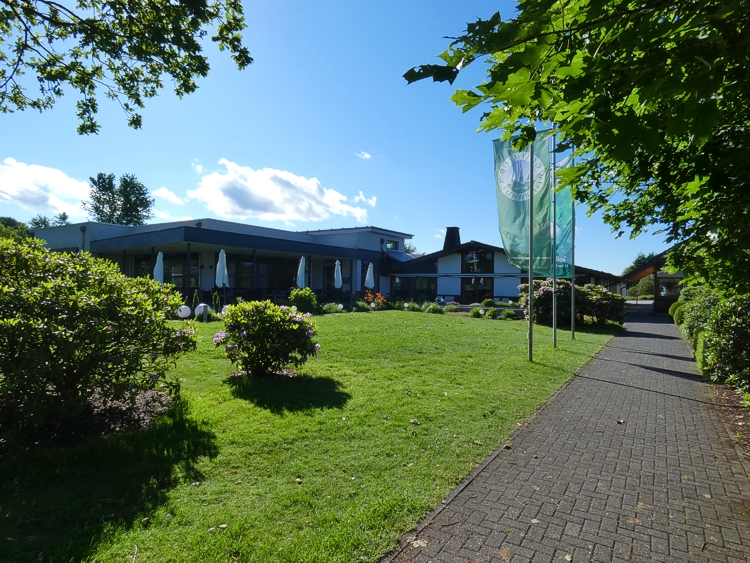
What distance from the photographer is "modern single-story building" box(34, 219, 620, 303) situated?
23.0 metres


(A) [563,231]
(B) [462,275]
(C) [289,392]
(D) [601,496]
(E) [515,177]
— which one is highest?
(E) [515,177]

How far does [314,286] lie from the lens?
30.7 m

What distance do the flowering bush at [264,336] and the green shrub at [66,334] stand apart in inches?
68.7

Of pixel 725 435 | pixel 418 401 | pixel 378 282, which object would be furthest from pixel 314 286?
pixel 725 435

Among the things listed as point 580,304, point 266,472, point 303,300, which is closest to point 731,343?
point 266,472

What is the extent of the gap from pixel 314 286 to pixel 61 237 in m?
16.3

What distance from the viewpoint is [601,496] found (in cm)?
361

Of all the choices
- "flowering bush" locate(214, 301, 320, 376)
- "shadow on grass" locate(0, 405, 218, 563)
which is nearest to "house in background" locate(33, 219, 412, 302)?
"flowering bush" locate(214, 301, 320, 376)

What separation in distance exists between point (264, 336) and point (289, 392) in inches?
40.1

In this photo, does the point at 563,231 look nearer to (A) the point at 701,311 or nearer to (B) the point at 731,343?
(A) the point at 701,311

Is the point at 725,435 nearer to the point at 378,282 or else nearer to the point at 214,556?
the point at 214,556

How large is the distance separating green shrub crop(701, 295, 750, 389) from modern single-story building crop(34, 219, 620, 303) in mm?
18393

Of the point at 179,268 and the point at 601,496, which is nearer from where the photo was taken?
the point at 601,496

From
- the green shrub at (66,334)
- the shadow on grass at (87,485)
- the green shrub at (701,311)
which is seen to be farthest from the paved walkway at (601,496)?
the green shrub at (701,311)
